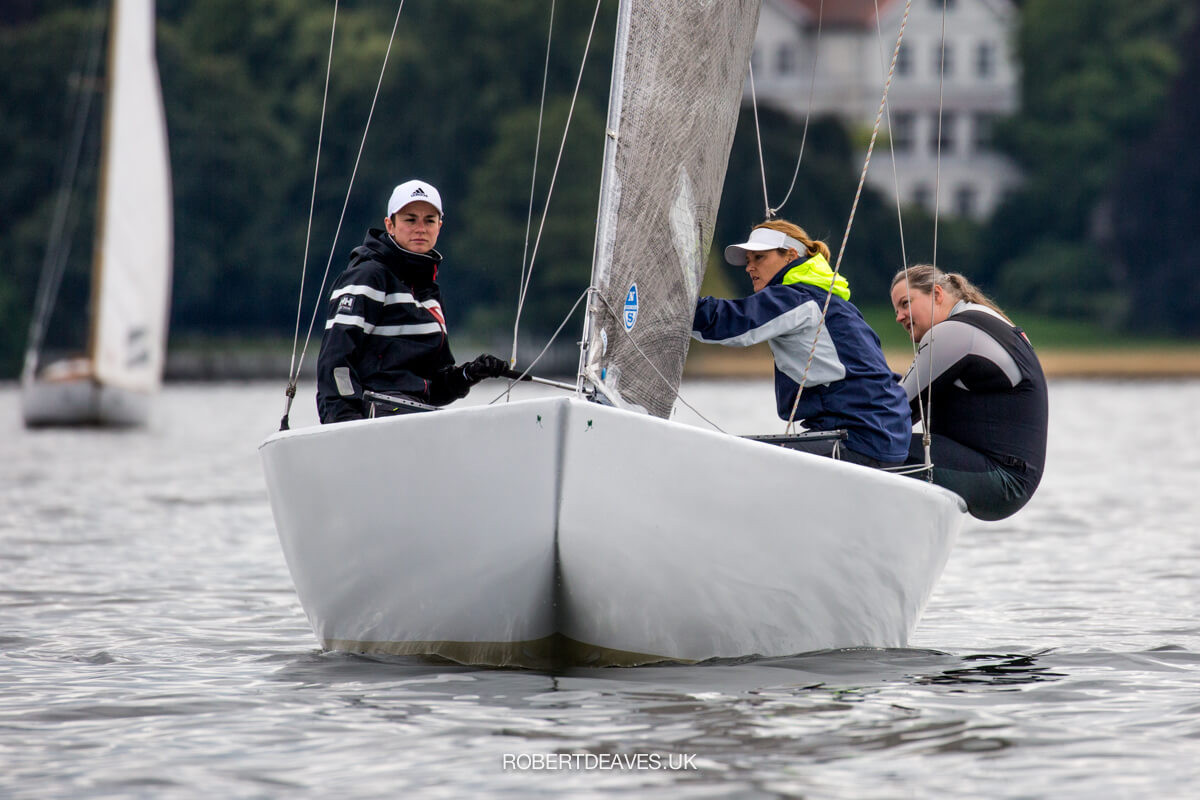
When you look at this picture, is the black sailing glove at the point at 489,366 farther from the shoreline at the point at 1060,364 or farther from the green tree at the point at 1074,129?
the green tree at the point at 1074,129

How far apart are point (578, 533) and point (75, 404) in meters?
23.8

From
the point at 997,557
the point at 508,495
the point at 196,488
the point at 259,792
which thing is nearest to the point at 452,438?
the point at 508,495

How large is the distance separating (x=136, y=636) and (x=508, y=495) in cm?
296

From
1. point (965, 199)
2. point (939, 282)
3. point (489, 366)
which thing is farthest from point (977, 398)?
point (965, 199)

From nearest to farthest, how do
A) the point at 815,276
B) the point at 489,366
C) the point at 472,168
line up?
the point at 489,366, the point at 815,276, the point at 472,168

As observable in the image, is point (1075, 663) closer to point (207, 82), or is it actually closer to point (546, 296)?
point (546, 296)

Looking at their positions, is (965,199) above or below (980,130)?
below

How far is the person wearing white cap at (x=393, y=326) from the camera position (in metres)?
6.80

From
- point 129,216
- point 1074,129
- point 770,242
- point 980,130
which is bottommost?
point 770,242

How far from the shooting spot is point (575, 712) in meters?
5.97

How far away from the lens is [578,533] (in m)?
5.99

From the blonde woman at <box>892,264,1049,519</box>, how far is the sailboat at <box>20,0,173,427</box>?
75.1ft

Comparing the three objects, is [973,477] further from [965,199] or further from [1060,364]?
[965,199]

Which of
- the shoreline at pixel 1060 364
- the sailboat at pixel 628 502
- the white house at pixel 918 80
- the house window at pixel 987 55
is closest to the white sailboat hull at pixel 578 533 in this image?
the sailboat at pixel 628 502
